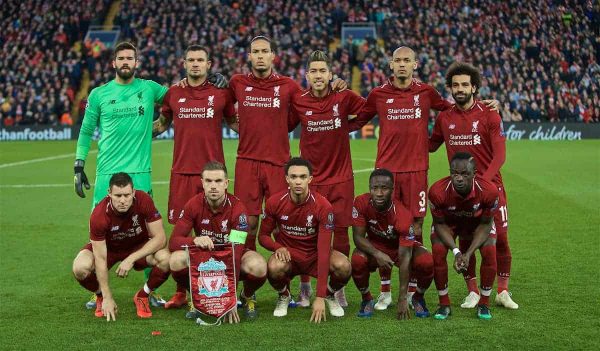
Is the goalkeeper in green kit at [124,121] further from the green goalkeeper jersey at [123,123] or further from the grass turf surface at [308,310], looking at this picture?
the grass turf surface at [308,310]

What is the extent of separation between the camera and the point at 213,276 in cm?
719

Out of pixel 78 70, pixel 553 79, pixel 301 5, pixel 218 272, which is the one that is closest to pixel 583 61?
pixel 553 79

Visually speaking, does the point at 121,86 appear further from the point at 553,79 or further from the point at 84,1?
the point at 84,1

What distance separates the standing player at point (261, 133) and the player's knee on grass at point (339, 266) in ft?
3.14

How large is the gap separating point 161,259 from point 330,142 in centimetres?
192

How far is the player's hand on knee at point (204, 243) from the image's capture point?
280 inches

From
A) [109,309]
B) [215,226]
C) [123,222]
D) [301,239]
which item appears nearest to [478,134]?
[301,239]

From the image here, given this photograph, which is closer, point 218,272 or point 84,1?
point 218,272

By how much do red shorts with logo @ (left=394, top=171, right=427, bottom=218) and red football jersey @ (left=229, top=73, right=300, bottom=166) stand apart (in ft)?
3.59

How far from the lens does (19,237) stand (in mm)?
11609

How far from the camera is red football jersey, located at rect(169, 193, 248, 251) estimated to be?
7.34 metres

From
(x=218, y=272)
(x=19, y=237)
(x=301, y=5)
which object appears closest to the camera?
(x=218, y=272)

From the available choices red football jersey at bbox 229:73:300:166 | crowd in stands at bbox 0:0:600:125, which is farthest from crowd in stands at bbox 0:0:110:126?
red football jersey at bbox 229:73:300:166

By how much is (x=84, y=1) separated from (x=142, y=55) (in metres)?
6.70
